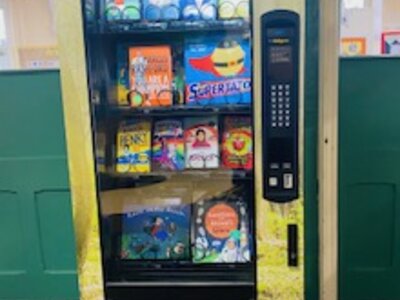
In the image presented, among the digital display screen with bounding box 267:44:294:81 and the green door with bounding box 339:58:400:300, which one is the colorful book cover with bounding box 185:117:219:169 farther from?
the green door with bounding box 339:58:400:300

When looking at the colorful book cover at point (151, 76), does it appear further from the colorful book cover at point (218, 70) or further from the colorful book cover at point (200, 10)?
the colorful book cover at point (200, 10)

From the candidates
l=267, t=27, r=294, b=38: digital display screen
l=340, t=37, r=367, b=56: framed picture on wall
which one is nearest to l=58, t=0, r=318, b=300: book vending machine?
l=267, t=27, r=294, b=38: digital display screen

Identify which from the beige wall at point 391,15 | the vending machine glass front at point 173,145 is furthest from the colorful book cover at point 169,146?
the beige wall at point 391,15

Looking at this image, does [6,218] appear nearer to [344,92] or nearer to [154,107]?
[154,107]

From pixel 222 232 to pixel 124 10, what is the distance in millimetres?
966

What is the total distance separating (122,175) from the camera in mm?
1713

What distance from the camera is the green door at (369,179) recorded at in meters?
1.98

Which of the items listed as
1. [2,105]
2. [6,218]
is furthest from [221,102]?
[6,218]

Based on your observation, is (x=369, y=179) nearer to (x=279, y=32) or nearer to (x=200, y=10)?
(x=279, y=32)

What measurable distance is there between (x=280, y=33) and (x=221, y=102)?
1.25 ft

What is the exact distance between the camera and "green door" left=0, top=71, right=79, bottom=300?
2.18 meters

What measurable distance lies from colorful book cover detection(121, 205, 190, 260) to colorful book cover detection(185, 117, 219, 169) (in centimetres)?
23

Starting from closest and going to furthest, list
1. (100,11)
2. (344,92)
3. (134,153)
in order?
1. (100,11)
2. (134,153)
3. (344,92)

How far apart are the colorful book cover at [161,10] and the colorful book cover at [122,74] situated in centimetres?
22
